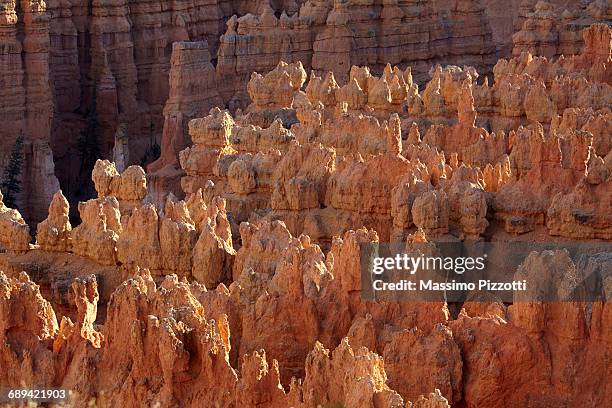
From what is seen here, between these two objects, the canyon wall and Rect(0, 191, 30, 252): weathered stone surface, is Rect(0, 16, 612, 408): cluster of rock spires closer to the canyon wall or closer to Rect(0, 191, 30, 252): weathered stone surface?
Rect(0, 191, 30, 252): weathered stone surface

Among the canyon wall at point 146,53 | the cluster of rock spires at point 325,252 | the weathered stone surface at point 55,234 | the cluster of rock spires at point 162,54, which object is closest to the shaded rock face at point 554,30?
the cluster of rock spires at point 162,54

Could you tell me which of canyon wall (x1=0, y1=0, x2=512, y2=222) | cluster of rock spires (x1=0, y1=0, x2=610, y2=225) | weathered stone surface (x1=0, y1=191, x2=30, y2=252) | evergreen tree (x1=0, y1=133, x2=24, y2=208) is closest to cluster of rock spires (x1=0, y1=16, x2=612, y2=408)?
weathered stone surface (x1=0, y1=191, x2=30, y2=252)

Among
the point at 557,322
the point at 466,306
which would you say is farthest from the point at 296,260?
the point at 557,322

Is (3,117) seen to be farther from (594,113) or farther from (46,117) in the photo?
(594,113)

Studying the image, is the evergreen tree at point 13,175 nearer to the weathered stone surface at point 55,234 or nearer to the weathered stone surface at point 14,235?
the weathered stone surface at point 14,235

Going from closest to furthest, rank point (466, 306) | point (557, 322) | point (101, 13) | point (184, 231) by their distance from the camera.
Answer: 1. point (557, 322)
2. point (466, 306)
3. point (184, 231)
4. point (101, 13)
